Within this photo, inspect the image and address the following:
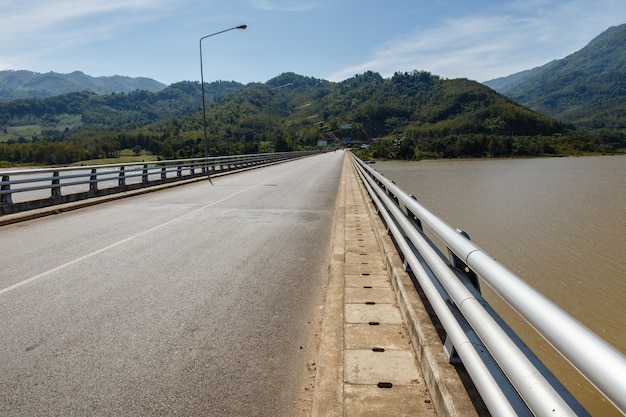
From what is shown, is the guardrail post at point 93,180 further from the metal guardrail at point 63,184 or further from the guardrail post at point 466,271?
the guardrail post at point 466,271

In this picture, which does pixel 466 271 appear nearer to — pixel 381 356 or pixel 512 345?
pixel 381 356

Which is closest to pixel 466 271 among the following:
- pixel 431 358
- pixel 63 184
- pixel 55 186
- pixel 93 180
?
pixel 431 358

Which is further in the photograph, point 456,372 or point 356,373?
point 356,373

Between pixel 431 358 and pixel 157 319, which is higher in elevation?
pixel 431 358

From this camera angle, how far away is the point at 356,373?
2986 mm

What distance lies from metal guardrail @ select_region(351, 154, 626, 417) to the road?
53.8 inches

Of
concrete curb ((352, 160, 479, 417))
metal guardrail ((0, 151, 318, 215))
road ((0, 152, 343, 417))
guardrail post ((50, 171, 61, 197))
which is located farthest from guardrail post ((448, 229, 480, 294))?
guardrail post ((50, 171, 61, 197))

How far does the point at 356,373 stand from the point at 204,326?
72.6 inches

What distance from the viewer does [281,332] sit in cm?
415

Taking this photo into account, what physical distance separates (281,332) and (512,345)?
Answer: 268cm

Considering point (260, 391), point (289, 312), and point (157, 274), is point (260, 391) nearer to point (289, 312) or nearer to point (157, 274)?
point (289, 312)

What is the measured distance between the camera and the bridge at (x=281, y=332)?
75.4 inches

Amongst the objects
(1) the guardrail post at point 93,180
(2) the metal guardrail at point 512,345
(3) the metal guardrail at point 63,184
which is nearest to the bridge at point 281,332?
(2) the metal guardrail at point 512,345

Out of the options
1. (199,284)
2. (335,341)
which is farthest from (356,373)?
(199,284)
